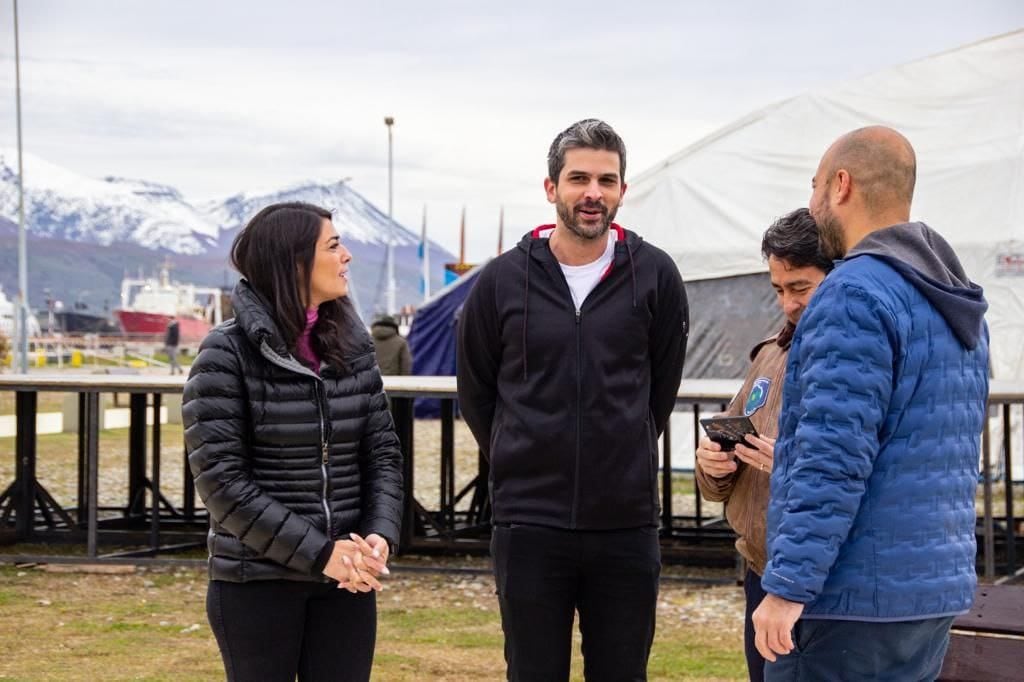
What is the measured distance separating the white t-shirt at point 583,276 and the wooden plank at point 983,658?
1401 mm

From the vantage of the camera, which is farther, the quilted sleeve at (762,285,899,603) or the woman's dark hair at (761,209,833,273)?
the woman's dark hair at (761,209,833,273)

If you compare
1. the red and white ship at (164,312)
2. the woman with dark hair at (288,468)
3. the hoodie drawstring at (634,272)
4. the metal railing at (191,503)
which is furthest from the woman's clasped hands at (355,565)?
the red and white ship at (164,312)

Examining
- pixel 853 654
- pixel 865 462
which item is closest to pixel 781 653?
pixel 853 654

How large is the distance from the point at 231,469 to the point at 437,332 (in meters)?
17.5

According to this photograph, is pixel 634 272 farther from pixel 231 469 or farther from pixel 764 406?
pixel 231 469

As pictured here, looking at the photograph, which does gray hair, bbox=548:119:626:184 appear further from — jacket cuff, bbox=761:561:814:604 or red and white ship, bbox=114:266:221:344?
red and white ship, bbox=114:266:221:344

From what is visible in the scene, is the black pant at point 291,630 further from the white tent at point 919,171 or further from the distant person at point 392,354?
the distant person at point 392,354

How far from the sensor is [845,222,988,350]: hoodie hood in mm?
2725

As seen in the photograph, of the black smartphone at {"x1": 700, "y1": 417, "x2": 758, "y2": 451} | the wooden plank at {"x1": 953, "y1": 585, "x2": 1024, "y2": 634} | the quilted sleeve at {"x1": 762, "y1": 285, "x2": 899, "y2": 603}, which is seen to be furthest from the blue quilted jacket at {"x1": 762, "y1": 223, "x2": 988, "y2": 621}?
the wooden plank at {"x1": 953, "y1": 585, "x2": 1024, "y2": 634}

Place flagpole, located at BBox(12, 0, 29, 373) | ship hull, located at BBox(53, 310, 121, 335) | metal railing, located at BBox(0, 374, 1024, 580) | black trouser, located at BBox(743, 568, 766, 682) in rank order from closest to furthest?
1. black trouser, located at BBox(743, 568, 766, 682)
2. metal railing, located at BBox(0, 374, 1024, 580)
3. flagpole, located at BBox(12, 0, 29, 373)
4. ship hull, located at BBox(53, 310, 121, 335)

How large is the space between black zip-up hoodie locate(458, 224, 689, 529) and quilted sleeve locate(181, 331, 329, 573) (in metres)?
0.64

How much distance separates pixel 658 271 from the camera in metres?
3.95

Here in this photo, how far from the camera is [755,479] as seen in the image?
12.0 ft

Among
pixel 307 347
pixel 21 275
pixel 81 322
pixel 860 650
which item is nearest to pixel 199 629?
pixel 307 347
